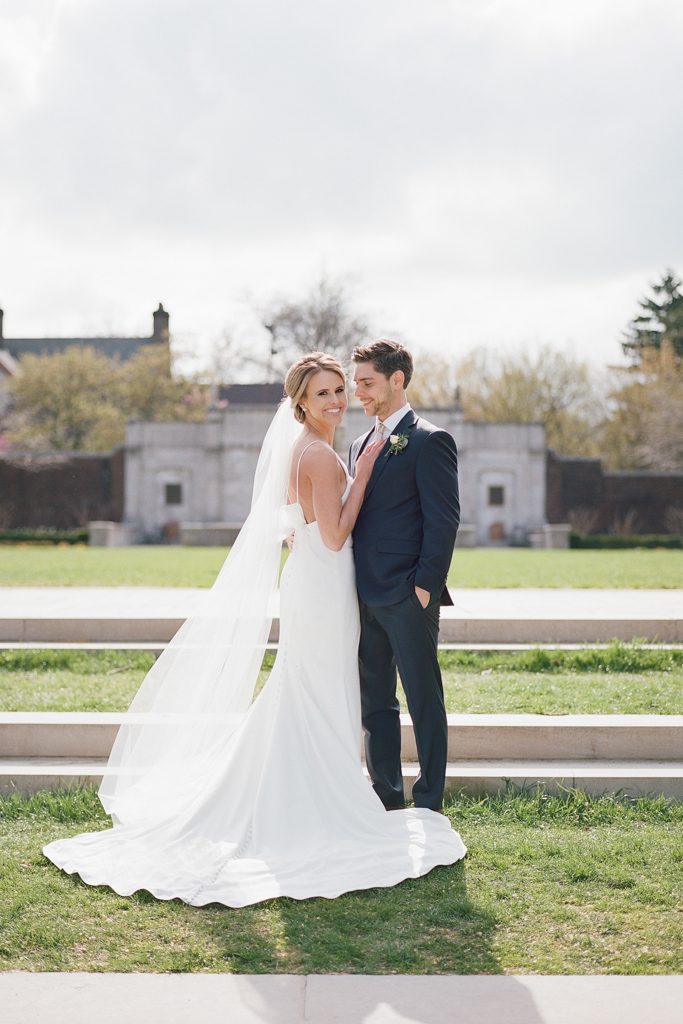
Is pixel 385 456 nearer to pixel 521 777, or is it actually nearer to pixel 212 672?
pixel 212 672

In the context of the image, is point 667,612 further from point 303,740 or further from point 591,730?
point 303,740

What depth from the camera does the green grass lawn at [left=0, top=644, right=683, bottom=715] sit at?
6.23 metres

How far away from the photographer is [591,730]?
17.9ft

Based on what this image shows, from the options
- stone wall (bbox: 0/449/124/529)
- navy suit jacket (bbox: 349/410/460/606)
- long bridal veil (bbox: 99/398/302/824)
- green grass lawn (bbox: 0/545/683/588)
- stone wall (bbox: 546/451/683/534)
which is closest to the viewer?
navy suit jacket (bbox: 349/410/460/606)

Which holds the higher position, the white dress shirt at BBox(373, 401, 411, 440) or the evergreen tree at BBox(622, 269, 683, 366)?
the evergreen tree at BBox(622, 269, 683, 366)

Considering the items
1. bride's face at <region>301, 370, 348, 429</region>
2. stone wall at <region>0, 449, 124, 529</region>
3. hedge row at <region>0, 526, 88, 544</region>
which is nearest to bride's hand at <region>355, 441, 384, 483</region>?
bride's face at <region>301, 370, 348, 429</region>

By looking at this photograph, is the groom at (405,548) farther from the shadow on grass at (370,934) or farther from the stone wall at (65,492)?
the stone wall at (65,492)

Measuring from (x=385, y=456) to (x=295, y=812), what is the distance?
1749mm

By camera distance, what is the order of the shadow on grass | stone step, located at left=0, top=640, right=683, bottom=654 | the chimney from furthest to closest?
the chimney, stone step, located at left=0, top=640, right=683, bottom=654, the shadow on grass

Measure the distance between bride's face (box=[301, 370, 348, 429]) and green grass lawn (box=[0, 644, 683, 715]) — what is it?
101 inches

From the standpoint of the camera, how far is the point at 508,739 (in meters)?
5.48

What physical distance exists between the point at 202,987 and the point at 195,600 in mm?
7055

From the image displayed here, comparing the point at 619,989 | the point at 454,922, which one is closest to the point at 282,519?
the point at 454,922

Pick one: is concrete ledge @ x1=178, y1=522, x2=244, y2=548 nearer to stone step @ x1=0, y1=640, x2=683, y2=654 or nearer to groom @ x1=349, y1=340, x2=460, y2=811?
stone step @ x1=0, y1=640, x2=683, y2=654
